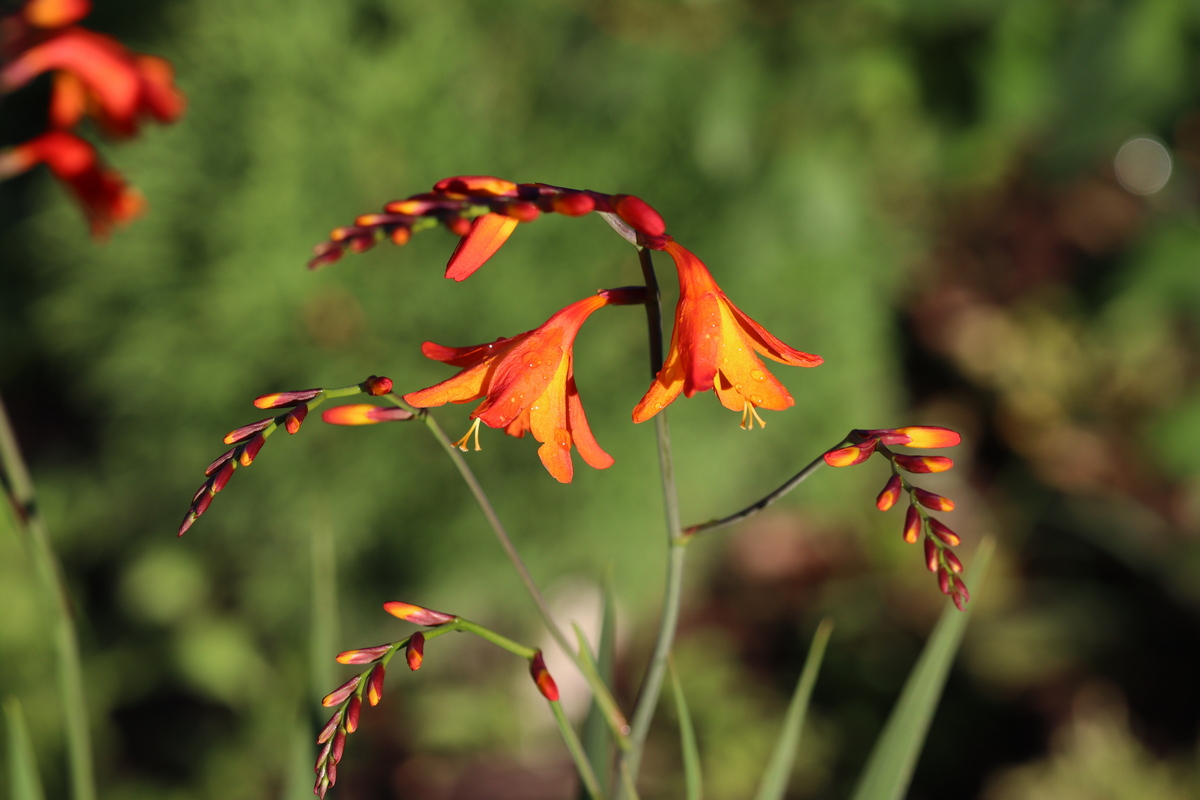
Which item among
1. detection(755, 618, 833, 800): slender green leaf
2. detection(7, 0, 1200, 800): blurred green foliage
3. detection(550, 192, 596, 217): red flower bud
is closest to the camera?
detection(550, 192, 596, 217): red flower bud

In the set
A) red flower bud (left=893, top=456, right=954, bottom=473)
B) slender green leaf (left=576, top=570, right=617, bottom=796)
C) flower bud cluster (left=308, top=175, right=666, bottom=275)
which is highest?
flower bud cluster (left=308, top=175, right=666, bottom=275)

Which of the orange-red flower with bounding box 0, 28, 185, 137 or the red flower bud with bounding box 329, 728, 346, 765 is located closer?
the red flower bud with bounding box 329, 728, 346, 765

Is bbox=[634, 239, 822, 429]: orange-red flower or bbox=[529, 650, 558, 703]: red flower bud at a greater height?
bbox=[634, 239, 822, 429]: orange-red flower

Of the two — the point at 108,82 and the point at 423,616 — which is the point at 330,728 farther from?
the point at 108,82

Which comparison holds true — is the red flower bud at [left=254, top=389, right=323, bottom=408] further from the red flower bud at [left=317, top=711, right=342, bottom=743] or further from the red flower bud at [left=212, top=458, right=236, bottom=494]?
the red flower bud at [left=317, top=711, right=342, bottom=743]

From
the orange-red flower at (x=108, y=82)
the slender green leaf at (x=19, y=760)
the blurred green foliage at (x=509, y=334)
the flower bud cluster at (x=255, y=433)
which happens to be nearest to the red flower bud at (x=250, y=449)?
the flower bud cluster at (x=255, y=433)

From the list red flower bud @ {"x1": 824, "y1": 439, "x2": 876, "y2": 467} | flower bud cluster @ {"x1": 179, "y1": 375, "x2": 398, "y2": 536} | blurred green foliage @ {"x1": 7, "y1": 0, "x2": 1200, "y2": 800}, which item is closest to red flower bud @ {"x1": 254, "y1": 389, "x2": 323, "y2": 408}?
flower bud cluster @ {"x1": 179, "y1": 375, "x2": 398, "y2": 536}

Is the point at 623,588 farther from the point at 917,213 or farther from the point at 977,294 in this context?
the point at 977,294

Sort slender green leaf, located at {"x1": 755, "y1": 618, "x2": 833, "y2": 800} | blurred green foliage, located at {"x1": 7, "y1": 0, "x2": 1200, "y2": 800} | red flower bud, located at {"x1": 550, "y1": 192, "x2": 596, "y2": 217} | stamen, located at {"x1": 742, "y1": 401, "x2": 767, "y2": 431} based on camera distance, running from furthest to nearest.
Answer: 1. blurred green foliage, located at {"x1": 7, "y1": 0, "x2": 1200, "y2": 800}
2. slender green leaf, located at {"x1": 755, "y1": 618, "x2": 833, "y2": 800}
3. stamen, located at {"x1": 742, "y1": 401, "x2": 767, "y2": 431}
4. red flower bud, located at {"x1": 550, "y1": 192, "x2": 596, "y2": 217}
